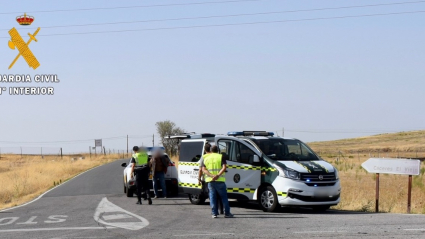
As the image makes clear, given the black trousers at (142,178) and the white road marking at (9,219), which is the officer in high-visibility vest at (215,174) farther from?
the white road marking at (9,219)

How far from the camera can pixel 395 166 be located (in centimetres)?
1805

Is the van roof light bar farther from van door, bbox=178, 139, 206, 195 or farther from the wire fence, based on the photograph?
the wire fence

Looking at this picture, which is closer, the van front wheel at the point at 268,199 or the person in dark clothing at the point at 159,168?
the van front wheel at the point at 268,199

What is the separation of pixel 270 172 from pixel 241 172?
3.72 ft

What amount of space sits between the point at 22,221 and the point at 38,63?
20.4 metres

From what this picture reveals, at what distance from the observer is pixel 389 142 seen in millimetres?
108562

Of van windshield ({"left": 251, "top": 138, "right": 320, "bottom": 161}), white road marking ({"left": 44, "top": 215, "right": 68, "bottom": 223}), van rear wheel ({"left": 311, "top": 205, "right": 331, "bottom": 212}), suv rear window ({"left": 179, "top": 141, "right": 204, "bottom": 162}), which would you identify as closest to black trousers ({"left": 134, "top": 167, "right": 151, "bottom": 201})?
suv rear window ({"left": 179, "top": 141, "right": 204, "bottom": 162})

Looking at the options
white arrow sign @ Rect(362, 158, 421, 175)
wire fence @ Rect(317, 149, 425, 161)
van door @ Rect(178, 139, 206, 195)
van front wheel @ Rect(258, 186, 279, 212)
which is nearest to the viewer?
van front wheel @ Rect(258, 186, 279, 212)

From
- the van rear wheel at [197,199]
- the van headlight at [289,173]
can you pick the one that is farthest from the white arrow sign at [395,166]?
the van rear wheel at [197,199]

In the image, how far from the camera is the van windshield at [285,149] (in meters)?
18.1

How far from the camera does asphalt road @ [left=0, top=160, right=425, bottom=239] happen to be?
12.5 m

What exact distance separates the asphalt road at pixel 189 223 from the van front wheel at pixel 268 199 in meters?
0.28

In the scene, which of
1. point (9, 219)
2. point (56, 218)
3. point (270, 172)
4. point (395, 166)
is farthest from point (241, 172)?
point (9, 219)

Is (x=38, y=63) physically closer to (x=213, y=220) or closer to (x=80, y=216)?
(x=80, y=216)
